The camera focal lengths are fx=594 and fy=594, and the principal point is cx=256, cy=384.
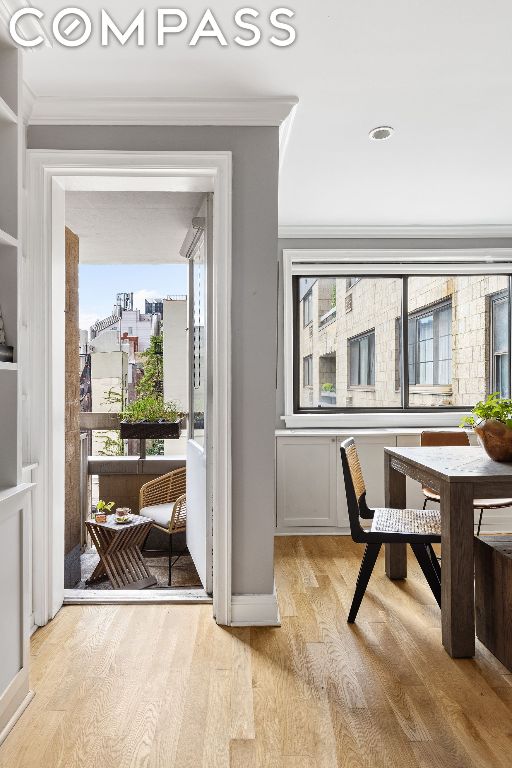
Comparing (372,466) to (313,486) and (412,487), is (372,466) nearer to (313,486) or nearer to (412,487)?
(412,487)

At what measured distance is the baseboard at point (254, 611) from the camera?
2945 millimetres

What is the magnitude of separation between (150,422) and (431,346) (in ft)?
8.56

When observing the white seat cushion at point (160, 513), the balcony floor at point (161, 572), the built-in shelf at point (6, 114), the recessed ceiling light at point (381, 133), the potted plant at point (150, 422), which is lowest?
the balcony floor at point (161, 572)

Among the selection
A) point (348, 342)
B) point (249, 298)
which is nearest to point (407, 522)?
point (249, 298)

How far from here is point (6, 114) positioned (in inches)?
83.8

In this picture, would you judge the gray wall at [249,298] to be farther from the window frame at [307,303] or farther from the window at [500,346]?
the window at [500,346]

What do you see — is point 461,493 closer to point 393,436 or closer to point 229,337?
point 229,337

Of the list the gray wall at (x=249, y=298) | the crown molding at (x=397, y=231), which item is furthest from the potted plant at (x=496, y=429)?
the crown molding at (x=397, y=231)

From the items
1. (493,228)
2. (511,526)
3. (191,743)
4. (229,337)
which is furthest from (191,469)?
(493,228)

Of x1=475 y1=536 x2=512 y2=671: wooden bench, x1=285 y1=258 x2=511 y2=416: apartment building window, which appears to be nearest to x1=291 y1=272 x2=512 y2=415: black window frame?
x1=285 y1=258 x2=511 y2=416: apartment building window

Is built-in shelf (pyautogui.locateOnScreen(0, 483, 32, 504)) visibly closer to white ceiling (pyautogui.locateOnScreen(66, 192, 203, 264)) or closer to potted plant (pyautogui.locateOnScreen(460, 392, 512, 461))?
potted plant (pyautogui.locateOnScreen(460, 392, 512, 461))

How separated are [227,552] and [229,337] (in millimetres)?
1070

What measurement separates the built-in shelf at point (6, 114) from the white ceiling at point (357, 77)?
43cm

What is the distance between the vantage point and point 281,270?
5.07 meters
